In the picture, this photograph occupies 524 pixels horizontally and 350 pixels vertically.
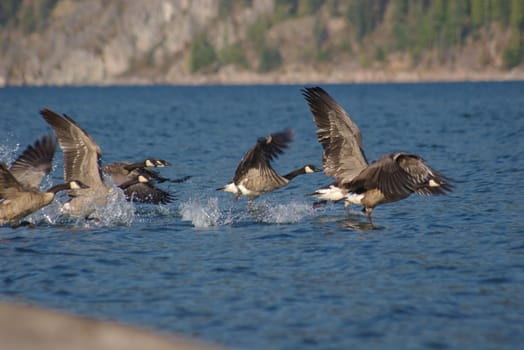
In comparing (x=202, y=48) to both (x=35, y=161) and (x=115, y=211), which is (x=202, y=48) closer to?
(x=35, y=161)

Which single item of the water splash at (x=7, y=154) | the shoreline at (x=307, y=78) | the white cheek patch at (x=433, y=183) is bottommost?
the white cheek patch at (x=433, y=183)

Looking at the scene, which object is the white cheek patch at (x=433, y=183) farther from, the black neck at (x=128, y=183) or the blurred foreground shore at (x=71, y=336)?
the blurred foreground shore at (x=71, y=336)

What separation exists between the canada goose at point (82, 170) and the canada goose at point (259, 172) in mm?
2349

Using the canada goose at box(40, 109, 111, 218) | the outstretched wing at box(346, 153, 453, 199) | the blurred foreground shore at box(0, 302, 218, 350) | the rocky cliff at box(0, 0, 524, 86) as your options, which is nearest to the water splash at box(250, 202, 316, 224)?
the outstretched wing at box(346, 153, 453, 199)

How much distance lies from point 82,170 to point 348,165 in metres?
4.66

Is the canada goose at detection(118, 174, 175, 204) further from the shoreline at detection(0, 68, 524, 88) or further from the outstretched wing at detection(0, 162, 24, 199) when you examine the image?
the shoreline at detection(0, 68, 524, 88)

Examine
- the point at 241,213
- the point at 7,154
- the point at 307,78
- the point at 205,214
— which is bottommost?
the point at 241,213

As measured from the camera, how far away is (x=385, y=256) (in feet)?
38.9

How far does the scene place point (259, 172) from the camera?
16.1 m

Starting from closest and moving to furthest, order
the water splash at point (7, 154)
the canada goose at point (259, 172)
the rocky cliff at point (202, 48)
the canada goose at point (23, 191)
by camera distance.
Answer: the canada goose at point (23, 191) → the canada goose at point (259, 172) → the water splash at point (7, 154) → the rocky cliff at point (202, 48)

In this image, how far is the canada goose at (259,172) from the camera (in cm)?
1547

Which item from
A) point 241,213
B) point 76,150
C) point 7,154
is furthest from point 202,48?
point 76,150

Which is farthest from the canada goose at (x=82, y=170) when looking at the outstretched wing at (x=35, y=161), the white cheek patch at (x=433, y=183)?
the white cheek patch at (x=433, y=183)

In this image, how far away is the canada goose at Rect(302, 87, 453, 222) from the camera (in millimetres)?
14000
